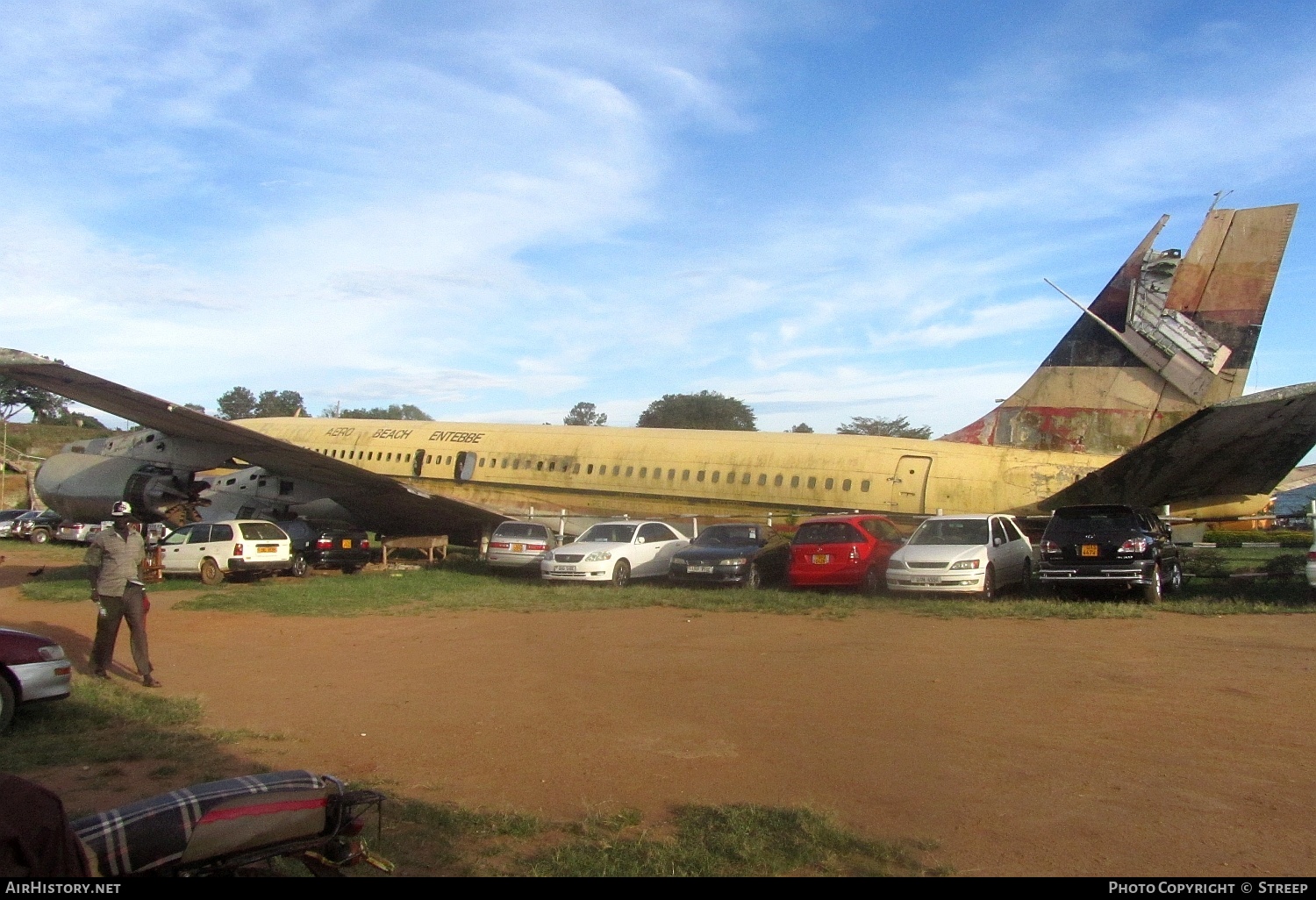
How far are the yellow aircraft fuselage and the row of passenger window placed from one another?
0.03 m

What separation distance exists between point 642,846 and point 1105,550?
1171cm

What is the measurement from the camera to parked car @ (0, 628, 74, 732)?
7.43m

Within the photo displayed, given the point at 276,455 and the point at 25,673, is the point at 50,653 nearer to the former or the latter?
the point at 25,673

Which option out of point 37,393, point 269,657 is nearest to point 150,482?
point 269,657

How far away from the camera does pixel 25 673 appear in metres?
7.48

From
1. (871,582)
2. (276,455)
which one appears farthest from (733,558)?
(276,455)

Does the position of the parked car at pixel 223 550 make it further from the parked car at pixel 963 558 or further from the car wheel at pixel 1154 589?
the car wheel at pixel 1154 589

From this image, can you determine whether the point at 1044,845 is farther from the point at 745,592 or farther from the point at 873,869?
the point at 745,592

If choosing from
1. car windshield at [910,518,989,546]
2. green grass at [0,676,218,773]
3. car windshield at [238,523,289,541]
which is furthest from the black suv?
car windshield at [238,523,289,541]

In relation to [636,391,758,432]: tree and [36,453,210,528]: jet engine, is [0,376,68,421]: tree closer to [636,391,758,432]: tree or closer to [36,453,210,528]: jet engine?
[36,453,210,528]: jet engine

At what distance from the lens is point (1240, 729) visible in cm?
688

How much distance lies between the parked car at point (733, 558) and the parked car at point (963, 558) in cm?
250

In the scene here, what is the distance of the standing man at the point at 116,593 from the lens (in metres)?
9.73

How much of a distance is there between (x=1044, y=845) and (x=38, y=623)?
14.0 metres
